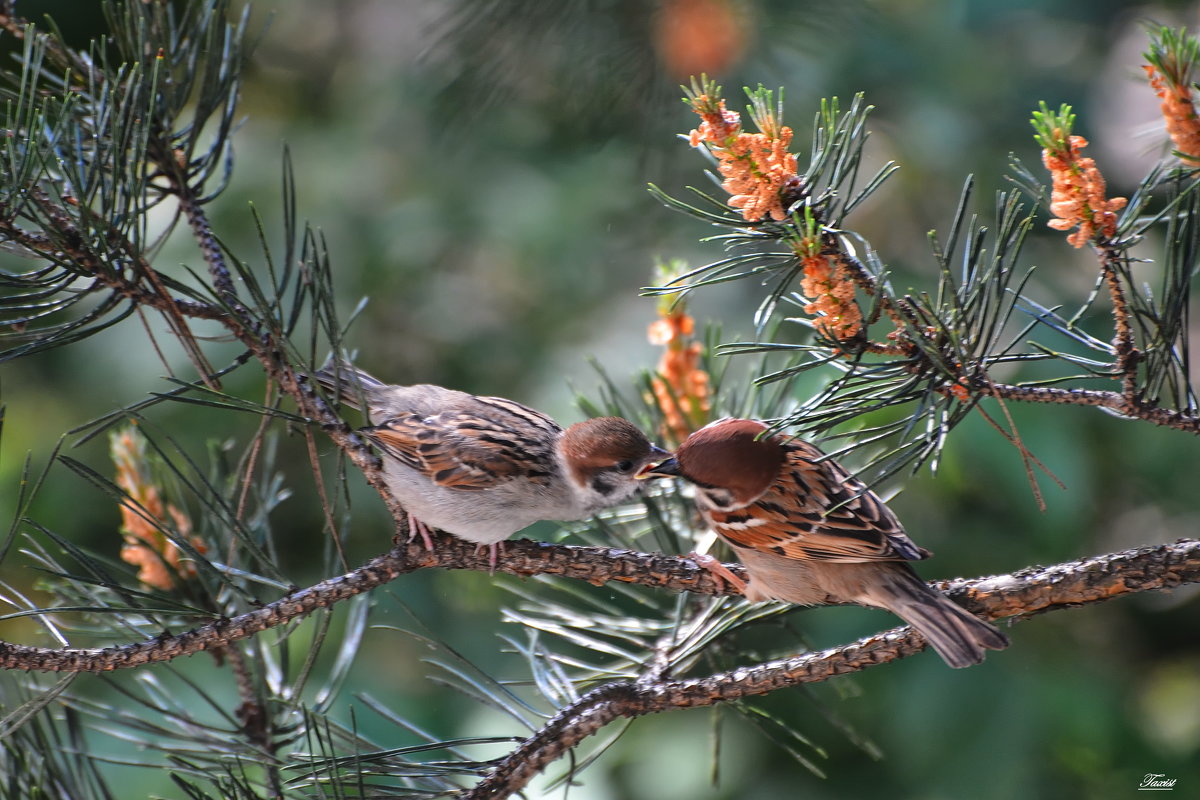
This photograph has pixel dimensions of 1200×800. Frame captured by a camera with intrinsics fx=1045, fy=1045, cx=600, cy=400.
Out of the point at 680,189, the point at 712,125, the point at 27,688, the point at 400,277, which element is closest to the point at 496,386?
the point at 400,277

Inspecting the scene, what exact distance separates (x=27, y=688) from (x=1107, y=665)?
2.07 meters

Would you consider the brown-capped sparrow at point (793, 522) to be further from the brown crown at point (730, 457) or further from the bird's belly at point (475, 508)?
the bird's belly at point (475, 508)

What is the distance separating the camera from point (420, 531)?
1234 millimetres

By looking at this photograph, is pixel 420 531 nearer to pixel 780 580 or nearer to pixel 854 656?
pixel 780 580

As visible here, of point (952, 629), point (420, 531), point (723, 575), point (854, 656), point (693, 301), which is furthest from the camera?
point (693, 301)

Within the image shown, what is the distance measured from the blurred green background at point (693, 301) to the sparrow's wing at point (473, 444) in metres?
0.32

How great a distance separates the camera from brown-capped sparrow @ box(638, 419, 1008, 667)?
115 cm

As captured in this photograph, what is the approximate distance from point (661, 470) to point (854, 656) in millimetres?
391

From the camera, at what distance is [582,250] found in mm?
2650

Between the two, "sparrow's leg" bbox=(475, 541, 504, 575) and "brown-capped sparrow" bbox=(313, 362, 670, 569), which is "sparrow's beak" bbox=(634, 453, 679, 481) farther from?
"sparrow's leg" bbox=(475, 541, 504, 575)

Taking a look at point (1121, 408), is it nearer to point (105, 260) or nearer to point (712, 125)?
point (712, 125)

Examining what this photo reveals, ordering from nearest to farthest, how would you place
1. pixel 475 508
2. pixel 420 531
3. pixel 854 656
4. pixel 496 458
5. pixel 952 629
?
pixel 854 656 < pixel 952 629 < pixel 420 531 < pixel 475 508 < pixel 496 458

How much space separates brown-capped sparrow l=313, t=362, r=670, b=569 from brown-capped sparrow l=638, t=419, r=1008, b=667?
15cm

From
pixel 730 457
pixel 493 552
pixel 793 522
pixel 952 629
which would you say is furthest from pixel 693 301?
pixel 952 629
